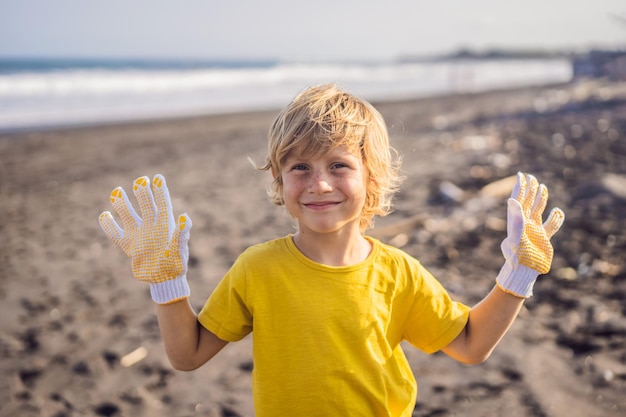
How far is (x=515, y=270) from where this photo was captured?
1.82 metres

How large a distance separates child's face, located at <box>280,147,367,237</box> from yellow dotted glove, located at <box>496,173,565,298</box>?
1.69ft

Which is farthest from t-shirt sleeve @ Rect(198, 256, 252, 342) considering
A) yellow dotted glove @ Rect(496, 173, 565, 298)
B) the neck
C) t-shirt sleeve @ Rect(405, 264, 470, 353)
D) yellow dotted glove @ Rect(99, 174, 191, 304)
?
yellow dotted glove @ Rect(496, 173, 565, 298)

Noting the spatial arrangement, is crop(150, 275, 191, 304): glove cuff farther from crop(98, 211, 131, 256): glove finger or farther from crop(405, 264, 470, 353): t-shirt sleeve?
crop(405, 264, 470, 353): t-shirt sleeve

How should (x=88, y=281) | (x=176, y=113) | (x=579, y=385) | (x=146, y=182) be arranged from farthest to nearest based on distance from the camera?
(x=176, y=113), (x=88, y=281), (x=579, y=385), (x=146, y=182)

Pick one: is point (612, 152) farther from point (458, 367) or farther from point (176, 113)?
point (176, 113)

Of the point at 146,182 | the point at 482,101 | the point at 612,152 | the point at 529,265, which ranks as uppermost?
the point at 146,182

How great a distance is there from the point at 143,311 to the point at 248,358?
115 cm

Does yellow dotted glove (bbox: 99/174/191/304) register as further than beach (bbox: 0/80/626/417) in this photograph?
No

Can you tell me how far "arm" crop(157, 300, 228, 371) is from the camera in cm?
175

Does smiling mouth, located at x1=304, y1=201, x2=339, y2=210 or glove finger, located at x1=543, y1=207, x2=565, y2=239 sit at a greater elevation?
smiling mouth, located at x1=304, y1=201, x2=339, y2=210

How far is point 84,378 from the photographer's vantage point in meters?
3.37

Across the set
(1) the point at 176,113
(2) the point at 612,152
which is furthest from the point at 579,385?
(1) the point at 176,113

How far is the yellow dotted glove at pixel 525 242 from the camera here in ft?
5.88

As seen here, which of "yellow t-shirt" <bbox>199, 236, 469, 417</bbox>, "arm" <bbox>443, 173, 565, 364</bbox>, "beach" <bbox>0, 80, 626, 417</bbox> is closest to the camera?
"yellow t-shirt" <bbox>199, 236, 469, 417</bbox>
